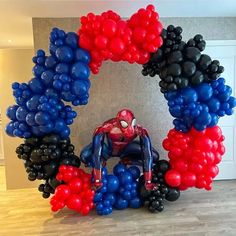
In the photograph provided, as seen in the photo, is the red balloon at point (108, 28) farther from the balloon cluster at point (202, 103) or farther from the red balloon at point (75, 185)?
the red balloon at point (75, 185)

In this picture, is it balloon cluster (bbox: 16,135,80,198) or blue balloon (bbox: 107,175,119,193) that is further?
blue balloon (bbox: 107,175,119,193)

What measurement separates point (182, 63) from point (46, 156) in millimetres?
1622

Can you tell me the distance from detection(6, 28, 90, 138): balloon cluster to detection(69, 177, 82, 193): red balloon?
1.73ft

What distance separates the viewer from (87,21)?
2.69 m

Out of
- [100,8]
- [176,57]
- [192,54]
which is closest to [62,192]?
[176,57]

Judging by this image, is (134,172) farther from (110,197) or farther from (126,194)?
(110,197)

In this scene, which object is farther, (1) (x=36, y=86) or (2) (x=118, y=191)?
(2) (x=118, y=191)

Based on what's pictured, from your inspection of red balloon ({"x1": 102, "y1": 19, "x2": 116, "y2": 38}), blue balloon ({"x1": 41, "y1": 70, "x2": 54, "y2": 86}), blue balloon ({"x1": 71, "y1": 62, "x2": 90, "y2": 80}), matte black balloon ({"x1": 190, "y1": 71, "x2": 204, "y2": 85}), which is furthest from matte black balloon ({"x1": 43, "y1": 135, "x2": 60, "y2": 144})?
matte black balloon ({"x1": 190, "y1": 71, "x2": 204, "y2": 85})

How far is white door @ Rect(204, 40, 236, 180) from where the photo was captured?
12.3ft

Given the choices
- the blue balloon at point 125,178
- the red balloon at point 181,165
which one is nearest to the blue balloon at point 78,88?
the blue balloon at point 125,178

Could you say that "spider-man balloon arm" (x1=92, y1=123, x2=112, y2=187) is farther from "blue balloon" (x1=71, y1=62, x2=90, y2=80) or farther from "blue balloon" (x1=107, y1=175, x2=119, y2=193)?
"blue balloon" (x1=71, y1=62, x2=90, y2=80)

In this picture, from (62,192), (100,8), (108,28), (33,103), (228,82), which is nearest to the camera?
(108,28)

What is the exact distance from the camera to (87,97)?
9.35ft

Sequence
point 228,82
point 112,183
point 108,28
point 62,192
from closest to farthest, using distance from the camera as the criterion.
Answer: point 108,28 < point 62,192 < point 112,183 < point 228,82
